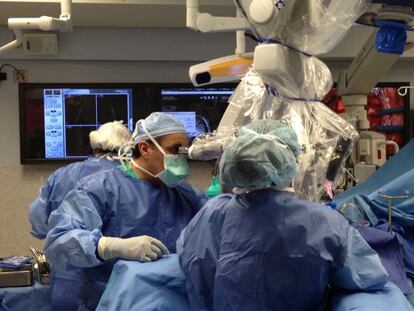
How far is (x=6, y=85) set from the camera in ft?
12.0

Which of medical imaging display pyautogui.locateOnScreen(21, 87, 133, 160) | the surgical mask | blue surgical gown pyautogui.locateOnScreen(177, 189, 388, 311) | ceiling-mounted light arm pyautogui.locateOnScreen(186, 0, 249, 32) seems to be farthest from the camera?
medical imaging display pyautogui.locateOnScreen(21, 87, 133, 160)

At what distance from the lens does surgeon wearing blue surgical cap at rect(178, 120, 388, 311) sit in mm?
1266

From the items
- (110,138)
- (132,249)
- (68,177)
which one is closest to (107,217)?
(132,249)

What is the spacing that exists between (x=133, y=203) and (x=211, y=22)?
775 mm

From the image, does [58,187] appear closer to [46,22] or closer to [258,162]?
[46,22]

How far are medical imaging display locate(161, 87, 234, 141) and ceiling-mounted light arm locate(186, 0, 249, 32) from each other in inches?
62.6

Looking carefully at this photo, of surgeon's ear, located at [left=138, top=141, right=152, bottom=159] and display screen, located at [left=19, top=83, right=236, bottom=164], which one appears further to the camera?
display screen, located at [left=19, top=83, right=236, bottom=164]

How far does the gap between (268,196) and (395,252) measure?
75 centimetres

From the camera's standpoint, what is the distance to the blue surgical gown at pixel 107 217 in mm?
1720

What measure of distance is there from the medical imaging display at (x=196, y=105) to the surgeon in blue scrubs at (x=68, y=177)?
88cm

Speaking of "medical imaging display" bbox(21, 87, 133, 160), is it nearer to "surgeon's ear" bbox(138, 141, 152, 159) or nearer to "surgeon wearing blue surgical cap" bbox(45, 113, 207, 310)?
"surgeon wearing blue surgical cap" bbox(45, 113, 207, 310)

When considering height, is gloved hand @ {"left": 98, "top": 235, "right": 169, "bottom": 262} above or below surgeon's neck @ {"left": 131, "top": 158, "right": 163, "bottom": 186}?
below

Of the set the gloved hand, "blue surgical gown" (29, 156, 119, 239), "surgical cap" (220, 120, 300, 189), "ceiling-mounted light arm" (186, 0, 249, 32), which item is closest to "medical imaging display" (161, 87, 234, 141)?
"blue surgical gown" (29, 156, 119, 239)

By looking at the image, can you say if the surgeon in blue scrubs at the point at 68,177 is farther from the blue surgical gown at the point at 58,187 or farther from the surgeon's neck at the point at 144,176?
the surgeon's neck at the point at 144,176
